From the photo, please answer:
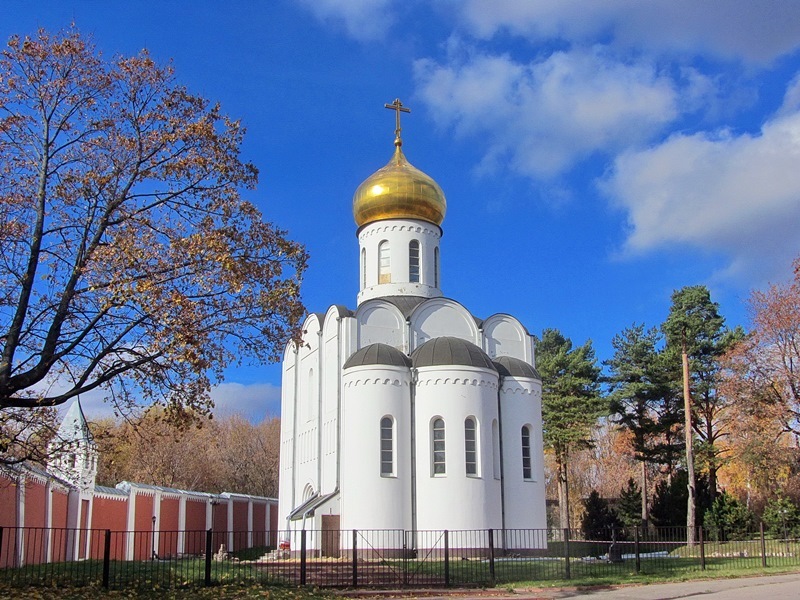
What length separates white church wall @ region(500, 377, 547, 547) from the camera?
2384 centimetres

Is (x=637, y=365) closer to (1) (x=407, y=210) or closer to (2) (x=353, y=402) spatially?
(1) (x=407, y=210)

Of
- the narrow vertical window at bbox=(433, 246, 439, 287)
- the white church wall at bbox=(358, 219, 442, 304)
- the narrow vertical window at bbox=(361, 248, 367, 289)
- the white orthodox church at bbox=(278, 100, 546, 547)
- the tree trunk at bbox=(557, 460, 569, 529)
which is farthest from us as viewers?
the tree trunk at bbox=(557, 460, 569, 529)

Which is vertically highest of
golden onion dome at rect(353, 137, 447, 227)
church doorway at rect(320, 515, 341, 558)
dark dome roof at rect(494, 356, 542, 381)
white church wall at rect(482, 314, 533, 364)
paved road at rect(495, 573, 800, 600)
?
golden onion dome at rect(353, 137, 447, 227)

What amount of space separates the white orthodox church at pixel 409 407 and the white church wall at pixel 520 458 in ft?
0.11

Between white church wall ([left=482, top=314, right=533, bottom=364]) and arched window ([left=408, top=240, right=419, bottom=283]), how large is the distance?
9.97ft

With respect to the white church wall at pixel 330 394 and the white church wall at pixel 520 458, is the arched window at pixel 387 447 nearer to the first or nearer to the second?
the white church wall at pixel 330 394

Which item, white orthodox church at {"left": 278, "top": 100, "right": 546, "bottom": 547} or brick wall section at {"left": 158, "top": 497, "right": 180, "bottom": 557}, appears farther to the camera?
brick wall section at {"left": 158, "top": 497, "right": 180, "bottom": 557}

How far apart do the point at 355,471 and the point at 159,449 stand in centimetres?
2396

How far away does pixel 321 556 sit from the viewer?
21.5 metres

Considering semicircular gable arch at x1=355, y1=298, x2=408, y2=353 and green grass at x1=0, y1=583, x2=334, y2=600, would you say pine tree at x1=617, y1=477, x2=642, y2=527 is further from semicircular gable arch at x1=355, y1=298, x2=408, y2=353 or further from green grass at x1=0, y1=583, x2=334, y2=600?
green grass at x1=0, y1=583, x2=334, y2=600

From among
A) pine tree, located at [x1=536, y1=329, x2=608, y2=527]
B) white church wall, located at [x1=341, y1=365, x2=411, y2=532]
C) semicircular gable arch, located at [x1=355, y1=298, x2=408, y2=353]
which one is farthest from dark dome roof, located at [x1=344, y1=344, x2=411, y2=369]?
Answer: pine tree, located at [x1=536, y1=329, x2=608, y2=527]

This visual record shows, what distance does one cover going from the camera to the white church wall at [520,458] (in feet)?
78.2

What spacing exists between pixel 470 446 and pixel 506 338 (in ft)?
18.2

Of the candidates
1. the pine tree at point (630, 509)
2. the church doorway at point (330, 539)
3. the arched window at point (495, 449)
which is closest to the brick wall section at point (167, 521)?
the church doorway at point (330, 539)
